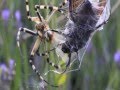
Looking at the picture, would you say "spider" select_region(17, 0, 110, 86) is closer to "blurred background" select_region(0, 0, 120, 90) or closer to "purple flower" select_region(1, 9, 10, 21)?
"blurred background" select_region(0, 0, 120, 90)

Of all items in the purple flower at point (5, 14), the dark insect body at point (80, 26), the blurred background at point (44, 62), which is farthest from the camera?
the purple flower at point (5, 14)

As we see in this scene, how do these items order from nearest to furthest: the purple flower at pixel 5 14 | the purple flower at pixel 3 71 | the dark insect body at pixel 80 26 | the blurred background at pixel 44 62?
1. the dark insect body at pixel 80 26
2. the blurred background at pixel 44 62
3. the purple flower at pixel 3 71
4. the purple flower at pixel 5 14

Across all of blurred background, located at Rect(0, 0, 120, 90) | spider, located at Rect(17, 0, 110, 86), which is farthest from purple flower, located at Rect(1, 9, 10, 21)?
spider, located at Rect(17, 0, 110, 86)

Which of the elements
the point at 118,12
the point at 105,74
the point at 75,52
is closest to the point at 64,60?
the point at 75,52

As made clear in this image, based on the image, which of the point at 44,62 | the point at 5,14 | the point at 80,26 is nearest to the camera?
the point at 80,26

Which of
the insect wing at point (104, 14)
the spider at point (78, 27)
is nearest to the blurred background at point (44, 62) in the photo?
the spider at point (78, 27)

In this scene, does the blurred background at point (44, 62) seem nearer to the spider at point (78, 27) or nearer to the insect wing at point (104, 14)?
the spider at point (78, 27)

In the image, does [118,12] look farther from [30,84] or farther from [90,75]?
[30,84]

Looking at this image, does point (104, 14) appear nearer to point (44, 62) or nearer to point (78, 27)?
point (78, 27)

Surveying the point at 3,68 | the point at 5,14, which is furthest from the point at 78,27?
the point at 5,14
